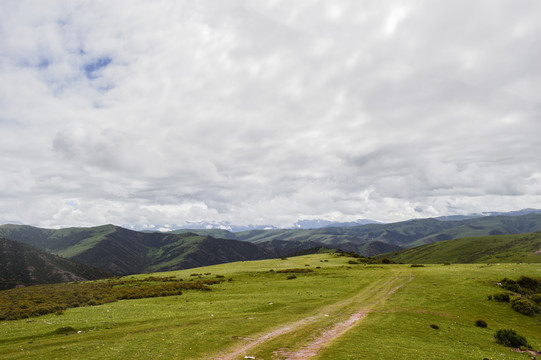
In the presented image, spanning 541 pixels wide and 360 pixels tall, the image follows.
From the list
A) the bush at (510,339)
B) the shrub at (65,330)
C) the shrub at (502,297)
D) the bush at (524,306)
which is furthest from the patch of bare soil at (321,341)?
the shrub at (502,297)

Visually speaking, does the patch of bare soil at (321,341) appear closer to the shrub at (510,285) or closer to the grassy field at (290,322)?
the grassy field at (290,322)

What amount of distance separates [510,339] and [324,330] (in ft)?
60.9

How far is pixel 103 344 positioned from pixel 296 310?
874 inches

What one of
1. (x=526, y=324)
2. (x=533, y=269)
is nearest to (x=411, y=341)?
(x=526, y=324)

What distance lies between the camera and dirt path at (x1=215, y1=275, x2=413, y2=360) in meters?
22.2

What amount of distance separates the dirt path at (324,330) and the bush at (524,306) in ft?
52.8

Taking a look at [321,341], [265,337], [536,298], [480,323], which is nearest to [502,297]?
[536,298]

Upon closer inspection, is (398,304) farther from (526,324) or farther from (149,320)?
(149,320)

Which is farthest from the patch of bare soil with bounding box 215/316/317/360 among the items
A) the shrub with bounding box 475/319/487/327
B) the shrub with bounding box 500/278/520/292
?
the shrub with bounding box 500/278/520/292

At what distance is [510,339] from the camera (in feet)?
93.1

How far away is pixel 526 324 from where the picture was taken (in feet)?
118

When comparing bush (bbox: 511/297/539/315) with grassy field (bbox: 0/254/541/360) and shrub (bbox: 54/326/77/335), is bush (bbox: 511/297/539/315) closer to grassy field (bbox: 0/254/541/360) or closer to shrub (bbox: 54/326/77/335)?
grassy field (bbox: 0/254/541/360)

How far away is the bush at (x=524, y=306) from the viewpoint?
129ft

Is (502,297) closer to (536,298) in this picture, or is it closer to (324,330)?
(536,298)
